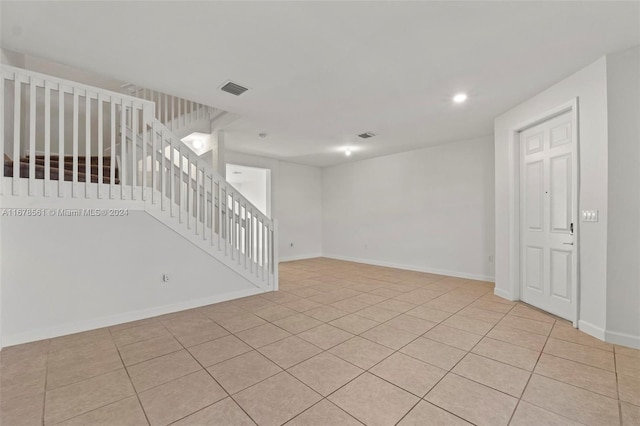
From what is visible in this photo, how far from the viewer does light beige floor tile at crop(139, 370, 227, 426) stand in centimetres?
164

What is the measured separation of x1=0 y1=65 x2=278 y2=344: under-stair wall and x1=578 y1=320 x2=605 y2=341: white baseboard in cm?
399

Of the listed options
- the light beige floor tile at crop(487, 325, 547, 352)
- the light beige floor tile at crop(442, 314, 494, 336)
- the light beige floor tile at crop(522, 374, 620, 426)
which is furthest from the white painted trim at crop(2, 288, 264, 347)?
the light beige floor tile at crop(522, 374, 620, 426)

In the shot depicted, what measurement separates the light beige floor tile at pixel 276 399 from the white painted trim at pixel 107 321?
6.70 ft

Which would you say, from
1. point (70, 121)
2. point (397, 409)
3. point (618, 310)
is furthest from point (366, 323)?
point (70, 121)

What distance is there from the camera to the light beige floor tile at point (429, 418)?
157 centimetres

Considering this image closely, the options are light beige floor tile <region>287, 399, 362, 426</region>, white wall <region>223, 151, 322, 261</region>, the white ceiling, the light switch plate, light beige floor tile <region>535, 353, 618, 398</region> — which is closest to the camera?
light beige floor tile <region>287, 399, 362, 426</region>

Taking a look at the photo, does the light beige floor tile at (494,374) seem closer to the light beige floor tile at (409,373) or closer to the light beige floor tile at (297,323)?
the light beige floor tile at (409,373)

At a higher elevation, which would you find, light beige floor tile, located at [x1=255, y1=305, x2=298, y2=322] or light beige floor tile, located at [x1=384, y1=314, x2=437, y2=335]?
light beige floor tile, located at [x1=384, y1=314, x2=437, y2=335]

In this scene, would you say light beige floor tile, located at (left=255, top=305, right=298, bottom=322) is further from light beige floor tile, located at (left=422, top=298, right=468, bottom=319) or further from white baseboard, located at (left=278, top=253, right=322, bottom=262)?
white baseboard, located at (left=278, top=253, right=322, bottom=262)

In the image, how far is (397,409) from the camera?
5.51ft

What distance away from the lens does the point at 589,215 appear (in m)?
2.72

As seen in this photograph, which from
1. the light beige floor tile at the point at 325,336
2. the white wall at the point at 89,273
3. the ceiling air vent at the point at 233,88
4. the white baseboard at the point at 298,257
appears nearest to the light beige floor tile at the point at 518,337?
the light beige floor tile at the point at 325,336

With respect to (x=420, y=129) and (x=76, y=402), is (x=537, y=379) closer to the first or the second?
(x=76, y=402)

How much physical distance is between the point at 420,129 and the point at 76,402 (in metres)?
5.19
